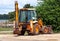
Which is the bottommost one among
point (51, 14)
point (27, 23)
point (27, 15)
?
point (27, 23)

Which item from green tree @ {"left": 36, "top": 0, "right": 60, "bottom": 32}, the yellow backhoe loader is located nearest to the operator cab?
the yellow backhoe loader

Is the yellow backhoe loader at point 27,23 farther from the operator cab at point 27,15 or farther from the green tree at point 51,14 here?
the green tree at point 51,14

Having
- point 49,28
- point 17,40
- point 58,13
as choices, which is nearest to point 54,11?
point 58,13

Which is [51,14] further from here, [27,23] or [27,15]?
[27,23]

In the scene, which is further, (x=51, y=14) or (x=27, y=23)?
(x=51, y=14)

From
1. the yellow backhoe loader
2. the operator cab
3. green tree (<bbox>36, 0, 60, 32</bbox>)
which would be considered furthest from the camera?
green tree (<bbox>36, 0, 60, 32</bbox>)

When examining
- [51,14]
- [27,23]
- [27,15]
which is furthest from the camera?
[51,14]

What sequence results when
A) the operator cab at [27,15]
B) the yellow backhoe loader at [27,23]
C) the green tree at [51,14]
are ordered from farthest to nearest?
the green tree at [51,14] < the operator cab at [27,15] < the yellow backhoe loader at [27,23]

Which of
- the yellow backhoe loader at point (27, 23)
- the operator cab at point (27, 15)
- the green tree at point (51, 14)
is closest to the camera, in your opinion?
the yellow backhoe loader at point (27, 23)

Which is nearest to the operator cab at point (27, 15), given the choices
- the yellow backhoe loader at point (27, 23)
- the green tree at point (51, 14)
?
the yellow backhoe loader at point (27, 23)

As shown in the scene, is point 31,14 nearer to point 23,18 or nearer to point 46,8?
point 23,18

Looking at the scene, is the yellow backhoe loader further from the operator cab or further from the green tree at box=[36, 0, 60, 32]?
the green tree at box=[36, 0, 60, 32]

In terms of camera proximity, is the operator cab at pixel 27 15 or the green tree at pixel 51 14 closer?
the operator cab at pixel 27 15

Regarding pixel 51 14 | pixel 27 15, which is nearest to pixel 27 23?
pixel 27 15
